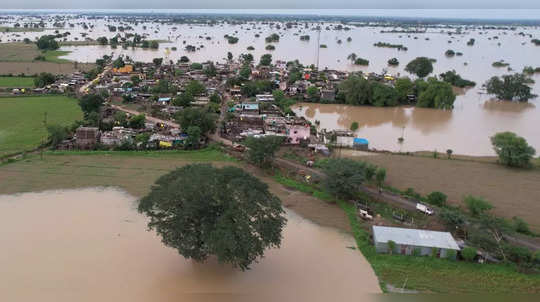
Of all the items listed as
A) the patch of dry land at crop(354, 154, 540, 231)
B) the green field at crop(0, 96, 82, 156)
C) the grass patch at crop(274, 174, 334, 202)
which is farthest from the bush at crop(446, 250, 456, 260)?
the green field at crop(0, 96, 82, 156)

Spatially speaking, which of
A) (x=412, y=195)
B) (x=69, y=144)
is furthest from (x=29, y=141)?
(x=412, y=195)

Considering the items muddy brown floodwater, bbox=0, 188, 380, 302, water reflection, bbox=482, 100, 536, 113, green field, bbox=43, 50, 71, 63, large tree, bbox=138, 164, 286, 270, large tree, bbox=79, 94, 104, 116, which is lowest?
muddy brown floodwater, bbox=0, 188, 380, 302

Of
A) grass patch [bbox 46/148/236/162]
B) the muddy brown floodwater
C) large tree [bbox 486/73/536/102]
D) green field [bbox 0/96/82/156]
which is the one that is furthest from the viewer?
large tree [bbox 486/73/536/102]

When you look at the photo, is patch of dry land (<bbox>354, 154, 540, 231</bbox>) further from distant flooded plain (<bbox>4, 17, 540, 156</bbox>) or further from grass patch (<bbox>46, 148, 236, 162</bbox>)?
grass patch (<bbox>46, 148, 236, 162</bbox>)

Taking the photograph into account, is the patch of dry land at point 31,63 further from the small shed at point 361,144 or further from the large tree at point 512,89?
the large tree at point 512,89

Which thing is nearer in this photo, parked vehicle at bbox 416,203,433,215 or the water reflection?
parked vehicle at bbox 416,203,433,215

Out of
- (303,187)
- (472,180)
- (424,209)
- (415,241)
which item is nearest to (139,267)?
(303,187)

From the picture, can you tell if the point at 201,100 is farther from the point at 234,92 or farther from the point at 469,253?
the point at 469,253
